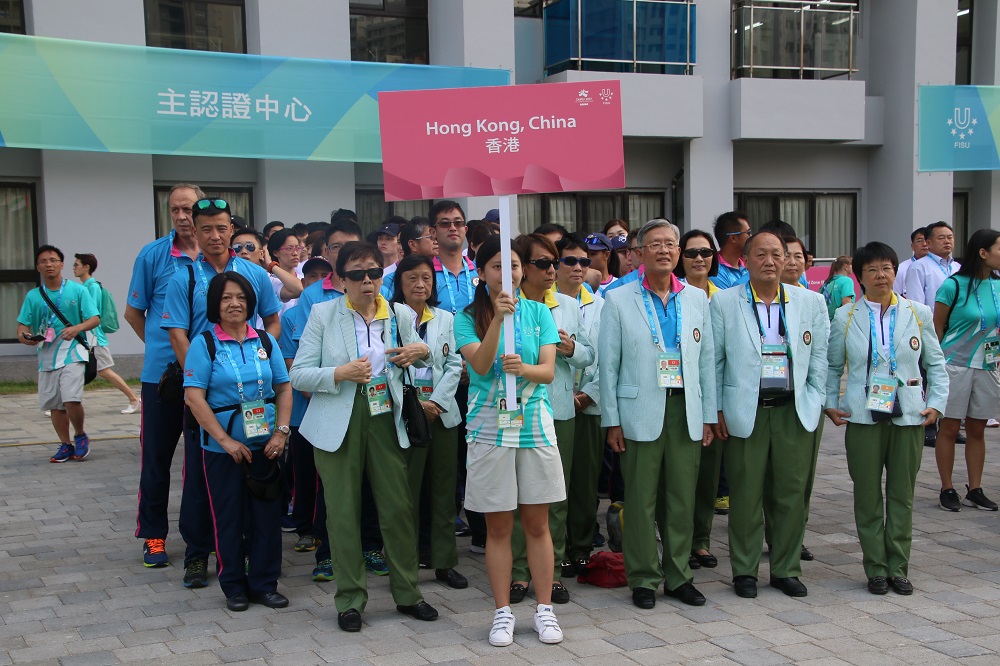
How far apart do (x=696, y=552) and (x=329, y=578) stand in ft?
7.12

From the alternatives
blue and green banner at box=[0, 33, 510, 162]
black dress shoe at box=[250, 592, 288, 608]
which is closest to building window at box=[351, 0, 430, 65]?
blue and green banner at box=[0, 33, 510, 162]

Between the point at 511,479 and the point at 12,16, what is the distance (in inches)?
490

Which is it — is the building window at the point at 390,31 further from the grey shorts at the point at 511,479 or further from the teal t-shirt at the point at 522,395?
the grey shorts at the point at 511,479

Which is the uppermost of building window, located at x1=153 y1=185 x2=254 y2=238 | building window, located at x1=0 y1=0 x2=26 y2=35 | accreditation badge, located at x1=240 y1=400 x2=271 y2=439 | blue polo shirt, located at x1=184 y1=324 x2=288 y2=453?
building window, located at x1=0 y1=0 x2=26 y2=35

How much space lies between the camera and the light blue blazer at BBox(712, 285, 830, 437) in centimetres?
538

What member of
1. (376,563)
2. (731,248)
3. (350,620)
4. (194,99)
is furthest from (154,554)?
(194,99)

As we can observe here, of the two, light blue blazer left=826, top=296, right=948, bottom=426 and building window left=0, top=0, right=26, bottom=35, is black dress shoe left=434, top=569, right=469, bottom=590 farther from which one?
building window left=0, top=0, right=26, bottom=35

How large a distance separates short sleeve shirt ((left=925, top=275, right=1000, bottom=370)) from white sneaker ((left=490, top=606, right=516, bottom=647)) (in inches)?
170

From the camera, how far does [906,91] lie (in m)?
17.4

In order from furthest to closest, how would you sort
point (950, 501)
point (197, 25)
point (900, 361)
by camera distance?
point (197, 25), point (950, 501), point (900, 361)

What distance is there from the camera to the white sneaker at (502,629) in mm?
4707

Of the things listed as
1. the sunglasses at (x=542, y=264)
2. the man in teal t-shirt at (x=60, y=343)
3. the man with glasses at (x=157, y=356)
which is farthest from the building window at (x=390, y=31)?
the sunglasses at (x=542, y=264)

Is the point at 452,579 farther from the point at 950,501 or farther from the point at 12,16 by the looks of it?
the point at 12,16

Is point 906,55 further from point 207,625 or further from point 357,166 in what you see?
point 207,625
